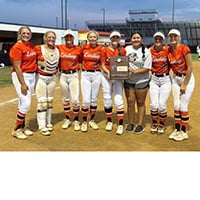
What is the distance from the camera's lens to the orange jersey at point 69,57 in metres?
5.41

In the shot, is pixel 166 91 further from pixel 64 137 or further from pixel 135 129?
pixel 64 137

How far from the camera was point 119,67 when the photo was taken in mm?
5059

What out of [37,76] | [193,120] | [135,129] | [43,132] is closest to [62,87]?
[37,76]

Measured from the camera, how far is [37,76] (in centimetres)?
536

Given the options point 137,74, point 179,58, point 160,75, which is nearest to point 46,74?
point 137,74

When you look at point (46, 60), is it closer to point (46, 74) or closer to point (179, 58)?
point (46, 74)

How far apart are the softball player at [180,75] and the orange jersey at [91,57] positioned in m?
1.24

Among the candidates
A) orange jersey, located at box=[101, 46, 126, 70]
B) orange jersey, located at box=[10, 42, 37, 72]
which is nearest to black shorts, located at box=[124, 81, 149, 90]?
orange jersey, located at box=[101, 46, 126, 70]

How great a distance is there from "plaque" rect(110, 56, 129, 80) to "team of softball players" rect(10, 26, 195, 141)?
4.0 inches

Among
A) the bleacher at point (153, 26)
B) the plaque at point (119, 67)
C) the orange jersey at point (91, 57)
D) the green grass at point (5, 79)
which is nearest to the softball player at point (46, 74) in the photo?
the orange jersey at point (91, 57)

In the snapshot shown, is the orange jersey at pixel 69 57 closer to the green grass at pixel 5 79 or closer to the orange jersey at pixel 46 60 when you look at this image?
the orange jersey at pixel 46 60

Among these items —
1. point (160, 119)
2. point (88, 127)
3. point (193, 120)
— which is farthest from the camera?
point (193, 120)

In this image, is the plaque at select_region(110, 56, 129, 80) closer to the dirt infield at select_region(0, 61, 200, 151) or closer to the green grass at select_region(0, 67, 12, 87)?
the dirt infield at select_region(0, 61, 200, 151)

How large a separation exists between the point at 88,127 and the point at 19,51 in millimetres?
2026
